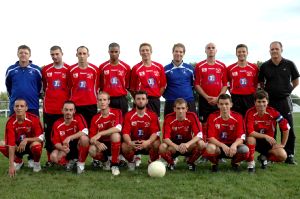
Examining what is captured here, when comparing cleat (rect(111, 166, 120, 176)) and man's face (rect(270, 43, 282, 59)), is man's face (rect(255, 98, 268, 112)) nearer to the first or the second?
man's face (rect(270, 43, 282, 59))

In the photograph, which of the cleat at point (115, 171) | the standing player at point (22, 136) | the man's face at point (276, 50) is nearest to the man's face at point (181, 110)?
the cleat at point (115, 171)

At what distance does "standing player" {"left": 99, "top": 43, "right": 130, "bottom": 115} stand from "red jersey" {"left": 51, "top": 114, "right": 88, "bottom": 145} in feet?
2.56

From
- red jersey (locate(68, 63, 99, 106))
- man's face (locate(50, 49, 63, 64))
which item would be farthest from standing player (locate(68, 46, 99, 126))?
man's face (locate(50, 49, 63, 64))

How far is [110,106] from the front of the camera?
6.62m

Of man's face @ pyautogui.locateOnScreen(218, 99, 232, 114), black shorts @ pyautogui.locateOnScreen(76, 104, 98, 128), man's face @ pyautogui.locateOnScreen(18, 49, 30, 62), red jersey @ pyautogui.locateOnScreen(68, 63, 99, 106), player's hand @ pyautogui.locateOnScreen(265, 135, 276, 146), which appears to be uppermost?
man's face @ pyautogui.locateOnScreen(18, 49, 30, 62)

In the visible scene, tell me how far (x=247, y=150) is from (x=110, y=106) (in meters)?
2.52

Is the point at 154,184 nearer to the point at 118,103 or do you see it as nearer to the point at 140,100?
the point at 140,100

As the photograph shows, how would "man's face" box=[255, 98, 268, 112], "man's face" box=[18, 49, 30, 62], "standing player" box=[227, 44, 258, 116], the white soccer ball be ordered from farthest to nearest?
1. "standing player" box=[227, 44, 258, 116]
2. "man's face" box=[18, 49, 30, 62]
3. "man's face" box=[255, 98, 268, 112]
4. the white soccer ball

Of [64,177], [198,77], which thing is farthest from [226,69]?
[64,177]

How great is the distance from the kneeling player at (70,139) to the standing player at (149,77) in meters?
1.30

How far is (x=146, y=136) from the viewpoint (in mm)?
6195

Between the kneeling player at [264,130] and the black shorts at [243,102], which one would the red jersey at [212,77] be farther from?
the kneeling player at [264,130]

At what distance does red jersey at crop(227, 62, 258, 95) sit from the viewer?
22.1 feet

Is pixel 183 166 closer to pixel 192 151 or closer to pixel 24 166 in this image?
pixel 192 151
